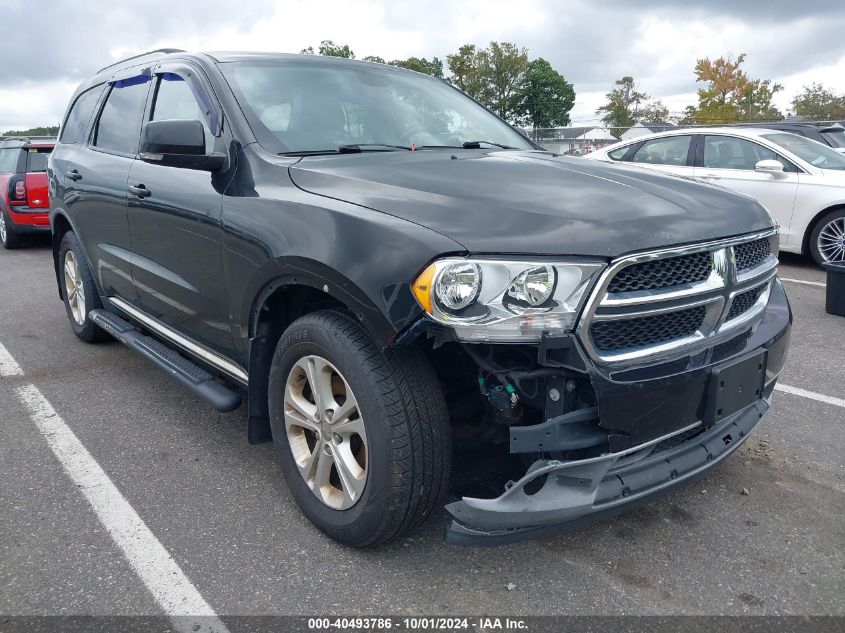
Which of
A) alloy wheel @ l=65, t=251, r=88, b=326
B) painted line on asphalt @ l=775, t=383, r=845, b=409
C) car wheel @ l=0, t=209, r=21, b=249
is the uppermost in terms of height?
alloy wheel @ l=65, t=251, r=88, b=326


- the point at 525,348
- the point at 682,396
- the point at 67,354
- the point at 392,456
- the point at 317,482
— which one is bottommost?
the point at 67,354

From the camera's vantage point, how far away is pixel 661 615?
7.72 ft

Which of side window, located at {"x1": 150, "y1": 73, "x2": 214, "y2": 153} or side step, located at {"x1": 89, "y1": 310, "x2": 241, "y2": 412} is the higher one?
side window, located at {"x1": 150, "y1": 73, "x2": 214, "y2": 153}

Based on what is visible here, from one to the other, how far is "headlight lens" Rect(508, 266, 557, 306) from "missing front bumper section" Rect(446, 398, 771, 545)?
50 centimetres

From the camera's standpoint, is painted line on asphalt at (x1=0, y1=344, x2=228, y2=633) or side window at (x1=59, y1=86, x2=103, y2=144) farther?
side window at (x1=59, y1=86, x2=103, y2=144)

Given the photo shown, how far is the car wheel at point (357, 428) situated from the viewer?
2342mm

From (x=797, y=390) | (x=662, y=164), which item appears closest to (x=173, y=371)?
(x=797, y=390)

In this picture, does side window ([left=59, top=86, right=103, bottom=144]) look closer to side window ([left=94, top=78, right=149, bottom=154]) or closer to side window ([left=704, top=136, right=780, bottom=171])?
side window ([left=94, top=78, right=149, bottom=154])

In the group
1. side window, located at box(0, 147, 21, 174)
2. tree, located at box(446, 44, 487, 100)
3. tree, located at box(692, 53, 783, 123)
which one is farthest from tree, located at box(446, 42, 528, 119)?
side window, located at box(0, 147, 21, 174)

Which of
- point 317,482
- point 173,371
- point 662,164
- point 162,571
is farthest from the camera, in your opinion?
point 662,164

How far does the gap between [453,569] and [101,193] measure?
3.16m

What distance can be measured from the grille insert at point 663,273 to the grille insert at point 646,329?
0.10m

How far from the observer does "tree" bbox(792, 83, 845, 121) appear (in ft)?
153

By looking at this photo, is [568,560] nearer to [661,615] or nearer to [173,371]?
[661,615]
